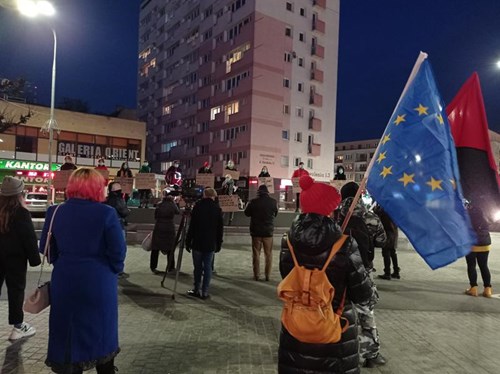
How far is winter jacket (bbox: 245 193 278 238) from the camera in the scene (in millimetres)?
9031

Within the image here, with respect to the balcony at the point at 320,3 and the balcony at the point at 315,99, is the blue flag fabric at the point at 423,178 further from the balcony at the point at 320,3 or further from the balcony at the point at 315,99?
the balcony at the point at 320,3

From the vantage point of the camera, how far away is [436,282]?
963cm

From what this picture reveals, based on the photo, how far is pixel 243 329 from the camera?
5816 mm

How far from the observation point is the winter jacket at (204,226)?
7.42 metres

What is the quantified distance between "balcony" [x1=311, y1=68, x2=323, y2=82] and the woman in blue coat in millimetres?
45382

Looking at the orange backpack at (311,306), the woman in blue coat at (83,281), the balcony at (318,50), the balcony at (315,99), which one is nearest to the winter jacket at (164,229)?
the woman in blue coat at (83,281)

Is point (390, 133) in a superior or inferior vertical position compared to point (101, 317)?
superior

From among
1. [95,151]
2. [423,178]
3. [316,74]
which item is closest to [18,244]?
[423,178]

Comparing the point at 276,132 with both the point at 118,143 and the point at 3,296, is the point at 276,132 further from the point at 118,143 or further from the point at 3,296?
the point at 3,296

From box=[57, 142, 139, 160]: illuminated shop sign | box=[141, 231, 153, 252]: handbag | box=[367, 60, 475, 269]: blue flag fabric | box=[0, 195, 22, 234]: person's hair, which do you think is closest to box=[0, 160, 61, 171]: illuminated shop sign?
box=[57, 142, 139, 160]: illuminated shop sign

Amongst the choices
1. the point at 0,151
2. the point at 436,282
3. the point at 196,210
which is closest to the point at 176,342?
the point at 196,210

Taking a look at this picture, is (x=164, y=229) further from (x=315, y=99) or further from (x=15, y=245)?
(x=315, y=99)

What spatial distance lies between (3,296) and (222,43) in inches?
1769

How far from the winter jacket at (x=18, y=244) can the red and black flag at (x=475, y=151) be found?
5201mm
